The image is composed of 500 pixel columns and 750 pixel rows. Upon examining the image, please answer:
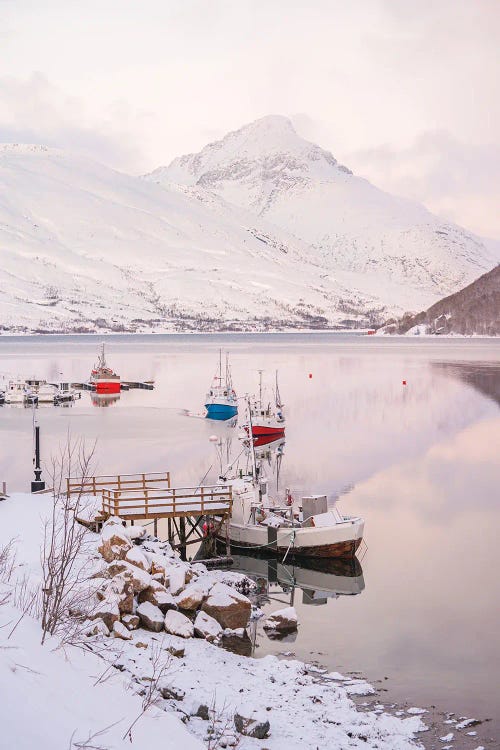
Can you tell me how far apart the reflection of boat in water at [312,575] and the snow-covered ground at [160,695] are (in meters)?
5.11

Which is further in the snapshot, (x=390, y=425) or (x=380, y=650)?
(x=390, y=425)

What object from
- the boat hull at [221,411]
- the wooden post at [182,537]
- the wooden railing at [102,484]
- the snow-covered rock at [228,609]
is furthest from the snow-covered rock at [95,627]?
the boat hull at [221,411]

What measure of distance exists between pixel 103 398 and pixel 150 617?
297 feet

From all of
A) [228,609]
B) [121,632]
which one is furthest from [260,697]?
[228,609]

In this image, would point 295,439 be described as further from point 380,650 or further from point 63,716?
point 63,716

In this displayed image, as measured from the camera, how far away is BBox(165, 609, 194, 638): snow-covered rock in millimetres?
23267

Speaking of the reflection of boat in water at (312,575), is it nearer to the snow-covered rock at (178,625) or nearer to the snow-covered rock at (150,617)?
the snow-covered rock at (178,625)

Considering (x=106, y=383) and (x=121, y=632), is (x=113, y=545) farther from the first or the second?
(x=106, y=383)

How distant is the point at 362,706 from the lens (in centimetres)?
2062

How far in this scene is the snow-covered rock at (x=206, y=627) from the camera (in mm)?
23797

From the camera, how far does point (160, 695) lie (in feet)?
60.5

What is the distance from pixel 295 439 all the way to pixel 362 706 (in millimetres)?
50196

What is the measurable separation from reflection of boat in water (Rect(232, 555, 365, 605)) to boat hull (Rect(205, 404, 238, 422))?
52.3 meters

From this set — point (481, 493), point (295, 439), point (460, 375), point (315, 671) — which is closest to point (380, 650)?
point (315, 671)
